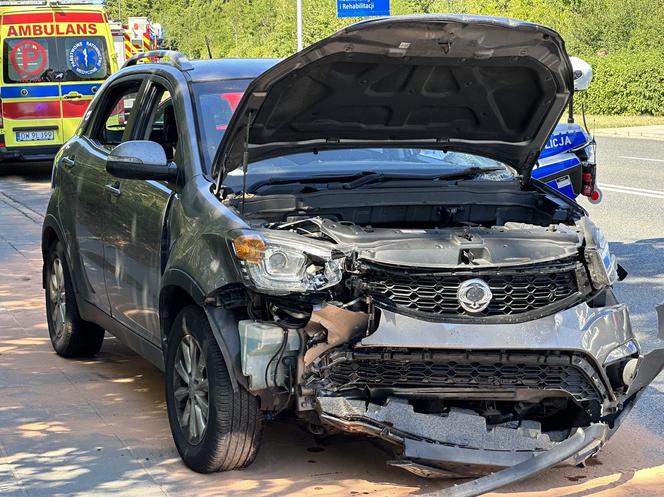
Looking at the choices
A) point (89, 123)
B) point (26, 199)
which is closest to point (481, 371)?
point (89, 123)

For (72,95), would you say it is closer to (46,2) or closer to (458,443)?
(46,2)

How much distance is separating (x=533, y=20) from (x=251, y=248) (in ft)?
134

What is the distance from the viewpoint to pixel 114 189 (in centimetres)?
647

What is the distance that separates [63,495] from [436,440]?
152 cm

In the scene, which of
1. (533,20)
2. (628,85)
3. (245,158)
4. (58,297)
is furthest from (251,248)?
(533,20)

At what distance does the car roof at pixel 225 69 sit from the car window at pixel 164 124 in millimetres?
188

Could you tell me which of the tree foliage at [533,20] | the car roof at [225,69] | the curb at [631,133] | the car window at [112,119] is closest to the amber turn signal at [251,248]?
the car roof at [225,69]

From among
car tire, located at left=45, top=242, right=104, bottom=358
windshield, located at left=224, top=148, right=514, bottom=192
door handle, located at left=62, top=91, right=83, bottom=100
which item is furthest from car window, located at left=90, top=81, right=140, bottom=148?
door handle, located at left=62, top=91, right=83, bottom=100

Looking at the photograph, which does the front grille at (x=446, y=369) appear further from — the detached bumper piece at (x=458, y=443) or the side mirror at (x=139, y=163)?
the side mirror at (x=139, y=163)

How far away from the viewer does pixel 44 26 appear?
64.6 feet

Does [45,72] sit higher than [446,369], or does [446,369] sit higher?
[45,72]

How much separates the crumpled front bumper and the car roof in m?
2.04

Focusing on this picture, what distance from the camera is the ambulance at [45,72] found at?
1934 centimetres

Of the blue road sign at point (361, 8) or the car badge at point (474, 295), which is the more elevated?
the blue road sign at point (361, 8)
